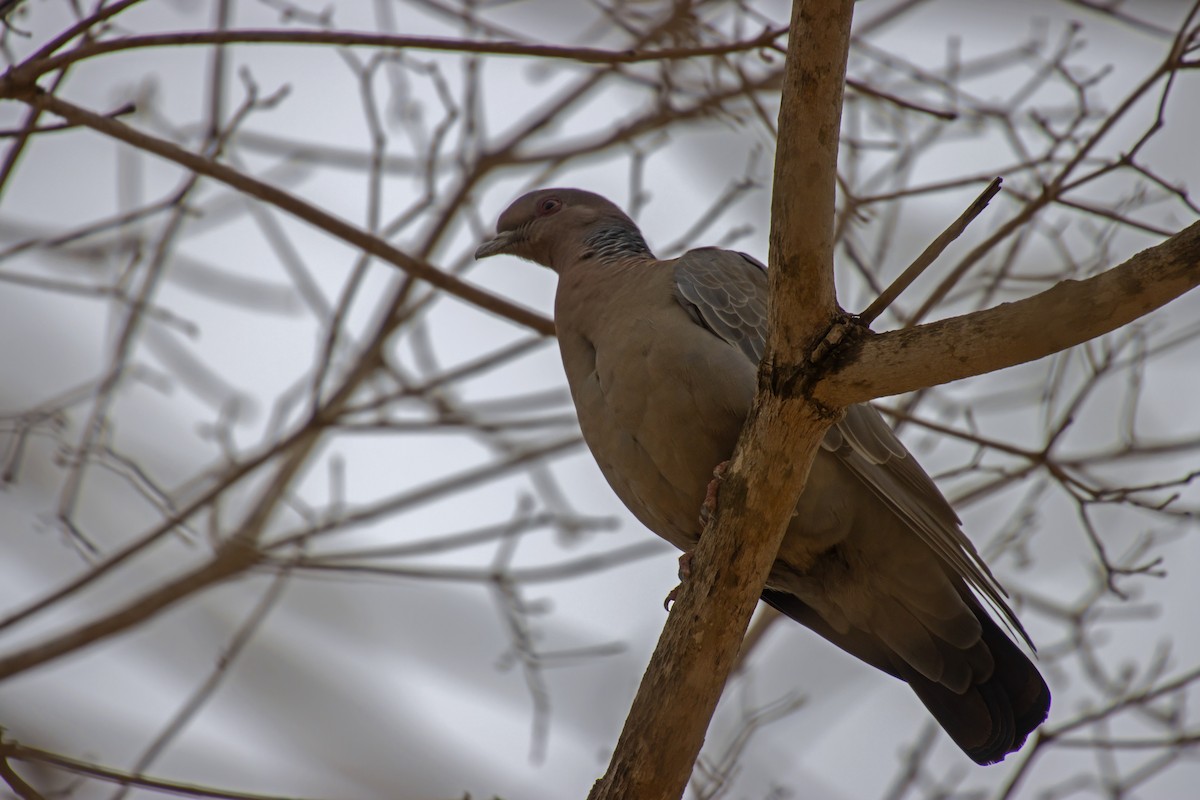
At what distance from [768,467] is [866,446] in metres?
1.02

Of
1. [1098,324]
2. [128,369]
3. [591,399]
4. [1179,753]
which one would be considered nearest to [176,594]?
[128,369]

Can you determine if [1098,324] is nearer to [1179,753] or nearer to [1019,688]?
[1019,688]

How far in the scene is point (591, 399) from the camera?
4438 mm

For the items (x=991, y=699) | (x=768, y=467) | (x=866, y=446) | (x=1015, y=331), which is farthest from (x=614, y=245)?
(x=1015, y=331)

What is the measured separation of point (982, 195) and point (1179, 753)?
306 cm

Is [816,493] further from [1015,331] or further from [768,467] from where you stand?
[1015,331]

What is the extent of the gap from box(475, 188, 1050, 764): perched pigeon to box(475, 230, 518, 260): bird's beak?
51.2 inches

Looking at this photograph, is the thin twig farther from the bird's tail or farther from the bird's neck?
the bird's neck

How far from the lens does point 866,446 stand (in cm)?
418

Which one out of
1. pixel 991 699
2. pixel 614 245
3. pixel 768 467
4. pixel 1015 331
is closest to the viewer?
pixel 1015 331

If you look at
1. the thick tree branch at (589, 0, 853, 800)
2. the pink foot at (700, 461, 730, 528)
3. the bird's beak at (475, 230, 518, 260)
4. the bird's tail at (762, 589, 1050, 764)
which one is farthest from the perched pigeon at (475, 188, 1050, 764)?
the bird's beak at (475, 230, 518, 260)

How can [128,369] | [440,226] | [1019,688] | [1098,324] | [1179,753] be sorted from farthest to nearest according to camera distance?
1. [440,226]
2. [128,369]
3. [1179,753]
4. [1019,688]
5. [1098,324]

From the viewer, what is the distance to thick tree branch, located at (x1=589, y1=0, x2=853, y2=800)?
3109 millimetres

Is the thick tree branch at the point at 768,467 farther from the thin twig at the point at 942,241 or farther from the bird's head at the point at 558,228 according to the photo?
the bird's head at the point at 558,228
